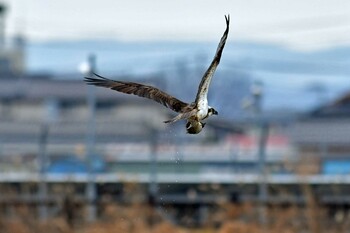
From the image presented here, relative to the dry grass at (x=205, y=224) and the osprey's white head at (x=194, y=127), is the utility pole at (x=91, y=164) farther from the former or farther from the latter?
the osprey's white head at (x=194, y=127)

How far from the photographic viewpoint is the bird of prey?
655cm

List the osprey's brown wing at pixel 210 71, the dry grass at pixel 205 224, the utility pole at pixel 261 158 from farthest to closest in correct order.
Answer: the utility pole at pixel 261 158 → the dry grass at pixel 205 224 → the osprey's brown wing at pixel 210 71

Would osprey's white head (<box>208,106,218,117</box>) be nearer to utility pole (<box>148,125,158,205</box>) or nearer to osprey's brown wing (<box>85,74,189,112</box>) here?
osprey's brown wing (<box>85,74,189,112</box>)

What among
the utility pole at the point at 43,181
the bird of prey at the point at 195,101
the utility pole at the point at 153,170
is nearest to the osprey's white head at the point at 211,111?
the bird of prey at the point at 195,101

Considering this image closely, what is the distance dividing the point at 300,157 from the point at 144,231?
13.4 feet

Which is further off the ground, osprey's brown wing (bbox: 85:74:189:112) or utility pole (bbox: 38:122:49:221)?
osprey's brown wing (bbox: 85:74:189:112)

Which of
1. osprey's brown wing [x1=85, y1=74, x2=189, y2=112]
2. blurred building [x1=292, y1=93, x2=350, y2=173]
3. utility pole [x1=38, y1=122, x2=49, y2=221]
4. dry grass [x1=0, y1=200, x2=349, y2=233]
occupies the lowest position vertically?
dry grass [x1=0, y1=200, x2=349, y2=233]

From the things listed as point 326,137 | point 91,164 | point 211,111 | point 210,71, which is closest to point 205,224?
point 91,164

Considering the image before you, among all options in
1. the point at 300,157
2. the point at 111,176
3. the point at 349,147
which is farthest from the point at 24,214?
the point at 349,147

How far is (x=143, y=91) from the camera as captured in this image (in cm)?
739

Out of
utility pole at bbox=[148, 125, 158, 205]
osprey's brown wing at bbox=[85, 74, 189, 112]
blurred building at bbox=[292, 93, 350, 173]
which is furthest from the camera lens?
blurred building at bbox=[292, 93, 350, 173]

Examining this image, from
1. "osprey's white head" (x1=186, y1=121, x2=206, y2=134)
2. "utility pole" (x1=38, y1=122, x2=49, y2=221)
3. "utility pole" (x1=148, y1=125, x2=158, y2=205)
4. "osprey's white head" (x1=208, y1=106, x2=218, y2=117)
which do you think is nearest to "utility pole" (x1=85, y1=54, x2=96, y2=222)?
"utility pole" (x1=38, y1=122, x2=49, y2=221)

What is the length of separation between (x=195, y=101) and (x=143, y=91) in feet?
2.15

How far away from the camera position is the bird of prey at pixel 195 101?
6555 millimetres
